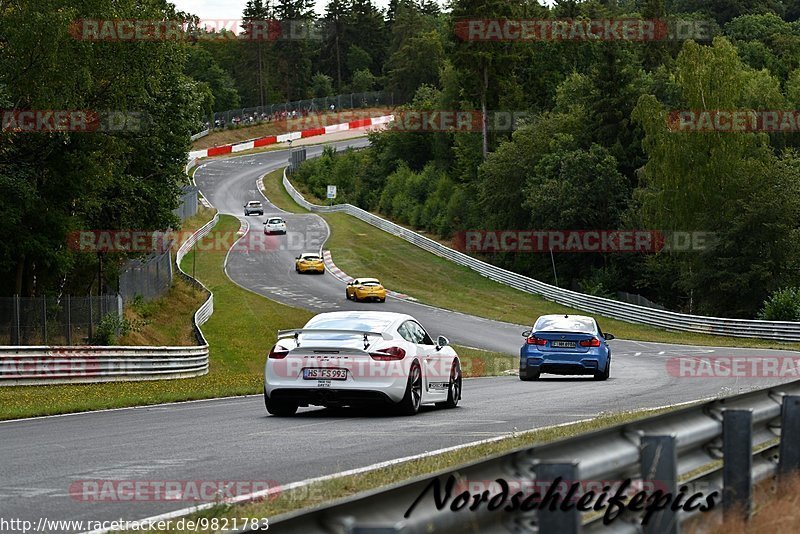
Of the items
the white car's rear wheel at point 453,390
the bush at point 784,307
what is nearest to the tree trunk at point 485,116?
the bush at point 784,307

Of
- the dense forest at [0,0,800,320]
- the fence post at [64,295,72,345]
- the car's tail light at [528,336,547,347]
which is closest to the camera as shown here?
the car's tail light at [528,336,547,347]

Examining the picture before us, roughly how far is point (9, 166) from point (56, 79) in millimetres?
4511

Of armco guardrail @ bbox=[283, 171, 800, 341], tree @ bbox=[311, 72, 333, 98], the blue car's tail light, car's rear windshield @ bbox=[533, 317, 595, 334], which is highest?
tree @ bbox=[311, 72, 333, 98]

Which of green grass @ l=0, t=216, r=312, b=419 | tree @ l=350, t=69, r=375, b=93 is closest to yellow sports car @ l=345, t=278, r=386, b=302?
green grass @ l=0, t=216, r=312, b=419

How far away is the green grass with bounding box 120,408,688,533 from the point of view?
7695 millimetres

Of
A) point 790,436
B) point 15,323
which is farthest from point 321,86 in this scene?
point 790,436

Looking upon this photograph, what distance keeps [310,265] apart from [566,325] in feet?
155

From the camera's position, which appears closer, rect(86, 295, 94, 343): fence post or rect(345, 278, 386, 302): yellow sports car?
rect(86, 295, 94, 343): fence post

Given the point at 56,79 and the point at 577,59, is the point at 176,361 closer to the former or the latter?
the point at 56,79

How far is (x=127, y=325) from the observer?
132 feet

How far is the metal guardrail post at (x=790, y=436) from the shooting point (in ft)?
25.0

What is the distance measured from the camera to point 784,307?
178 feet

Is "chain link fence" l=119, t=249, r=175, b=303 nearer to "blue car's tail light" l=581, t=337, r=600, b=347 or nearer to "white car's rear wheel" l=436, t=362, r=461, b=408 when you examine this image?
"blue car's tail light" l=581, t=337, r=600, b=347

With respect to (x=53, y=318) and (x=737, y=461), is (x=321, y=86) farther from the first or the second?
(x=737, y=461)
